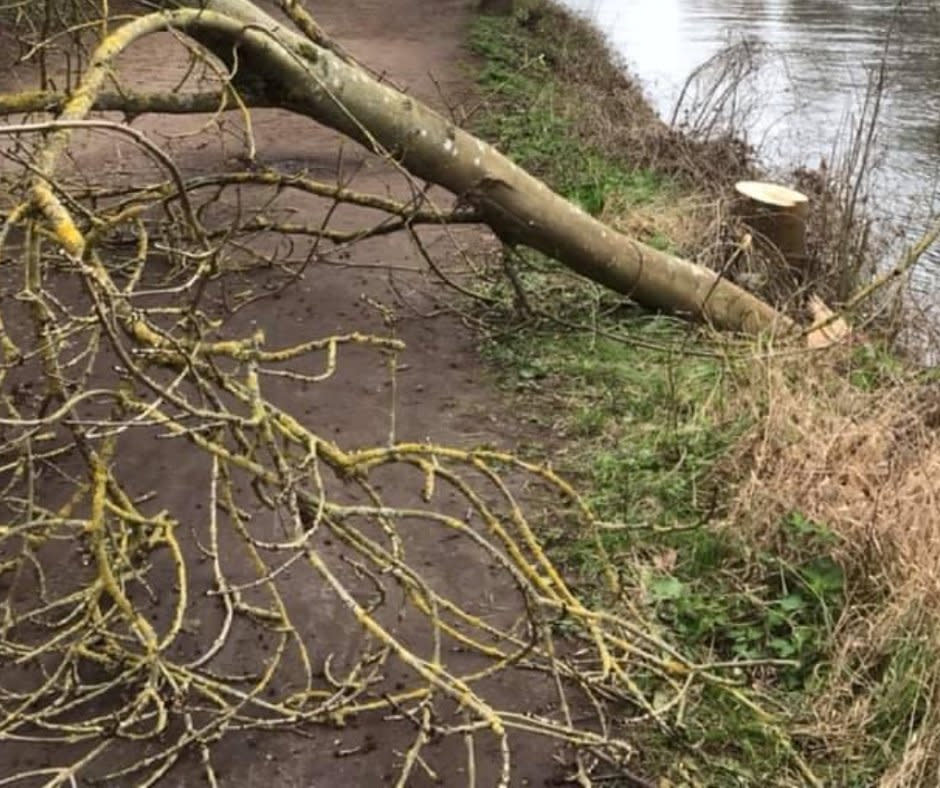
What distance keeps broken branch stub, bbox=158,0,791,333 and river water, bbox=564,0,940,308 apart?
171 centimetres

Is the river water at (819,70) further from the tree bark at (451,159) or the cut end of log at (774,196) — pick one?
the tree bark at (451,159)

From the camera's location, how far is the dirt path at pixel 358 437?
12.1 feet

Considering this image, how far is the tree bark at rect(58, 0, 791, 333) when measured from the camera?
6406 mm

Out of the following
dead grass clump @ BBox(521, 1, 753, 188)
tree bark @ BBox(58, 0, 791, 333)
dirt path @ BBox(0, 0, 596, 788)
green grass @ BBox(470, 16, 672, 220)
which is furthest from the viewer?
dead grass clump @ BBox(521, 1, 753, 188)

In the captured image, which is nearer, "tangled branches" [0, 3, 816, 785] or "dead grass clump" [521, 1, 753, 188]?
"tangled branches" [0, 3, 816, 785]

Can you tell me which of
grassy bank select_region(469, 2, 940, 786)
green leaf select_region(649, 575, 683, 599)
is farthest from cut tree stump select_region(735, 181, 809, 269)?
green leaf select_region(649, 575, 683, 599)

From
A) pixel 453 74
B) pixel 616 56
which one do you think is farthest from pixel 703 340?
pixel 616 56

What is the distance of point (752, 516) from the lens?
461 cm

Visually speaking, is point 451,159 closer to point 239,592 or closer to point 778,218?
point 778,218

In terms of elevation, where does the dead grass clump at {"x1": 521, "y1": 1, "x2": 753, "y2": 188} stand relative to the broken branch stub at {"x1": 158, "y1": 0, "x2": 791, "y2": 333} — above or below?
below

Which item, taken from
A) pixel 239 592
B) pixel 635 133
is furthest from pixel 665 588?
pixel 635 133

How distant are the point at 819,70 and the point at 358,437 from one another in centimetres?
1142

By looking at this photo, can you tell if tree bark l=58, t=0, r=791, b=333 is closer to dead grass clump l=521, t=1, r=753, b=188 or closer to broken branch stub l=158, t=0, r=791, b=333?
broken branch stub l=158, t=0, r=791, b=333

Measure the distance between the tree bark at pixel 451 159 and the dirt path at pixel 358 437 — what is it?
0.73 m
